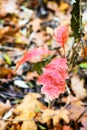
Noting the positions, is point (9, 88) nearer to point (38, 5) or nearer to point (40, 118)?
point (40, 118)

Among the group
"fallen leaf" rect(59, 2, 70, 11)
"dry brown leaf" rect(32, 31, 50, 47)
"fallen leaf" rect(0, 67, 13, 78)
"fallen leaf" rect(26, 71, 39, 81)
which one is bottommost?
"fallen leaf" rect(26, 71, 39, 81)

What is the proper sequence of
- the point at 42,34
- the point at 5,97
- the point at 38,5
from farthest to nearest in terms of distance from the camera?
the point at 38,5, the point at 42,34, the point at 5,97

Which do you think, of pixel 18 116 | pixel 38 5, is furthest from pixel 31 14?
pixel 18 116

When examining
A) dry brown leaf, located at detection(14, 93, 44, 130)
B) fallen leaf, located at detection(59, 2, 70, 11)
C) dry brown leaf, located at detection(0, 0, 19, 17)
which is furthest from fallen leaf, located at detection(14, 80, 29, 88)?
fallen leaf, located at detection(59, 2, 70, 11)

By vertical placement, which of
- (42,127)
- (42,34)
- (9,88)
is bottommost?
(42,127)

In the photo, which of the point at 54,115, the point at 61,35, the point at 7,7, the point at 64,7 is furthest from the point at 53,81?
the point at 64,7

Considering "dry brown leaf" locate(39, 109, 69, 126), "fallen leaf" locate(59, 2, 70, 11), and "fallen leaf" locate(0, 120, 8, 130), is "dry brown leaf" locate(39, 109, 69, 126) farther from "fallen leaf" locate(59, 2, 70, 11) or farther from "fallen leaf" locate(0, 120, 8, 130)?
"fallen leaf" locate(59, 2, 70, 11)
